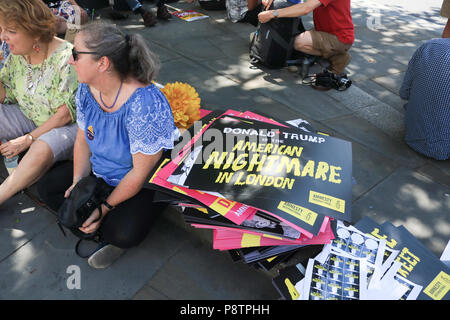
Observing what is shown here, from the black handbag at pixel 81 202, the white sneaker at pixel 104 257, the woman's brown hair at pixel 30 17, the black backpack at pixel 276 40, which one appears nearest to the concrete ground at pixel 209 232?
the white sneaker at pixel 104 257

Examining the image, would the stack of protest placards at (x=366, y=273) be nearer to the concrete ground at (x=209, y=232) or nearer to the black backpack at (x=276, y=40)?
the concrete ground at (x=209, y=232)

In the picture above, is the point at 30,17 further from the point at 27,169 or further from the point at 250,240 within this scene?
the point at 250,240

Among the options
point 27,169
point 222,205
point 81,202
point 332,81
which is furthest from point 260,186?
point 332,81

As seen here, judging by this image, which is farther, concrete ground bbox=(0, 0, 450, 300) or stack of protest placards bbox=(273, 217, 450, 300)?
concrete ground bbox=(0, 0, 450, 300)

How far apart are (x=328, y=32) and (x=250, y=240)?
322 centimetres

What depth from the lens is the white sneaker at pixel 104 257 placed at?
1966 mm

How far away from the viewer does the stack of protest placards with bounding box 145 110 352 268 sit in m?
1.51

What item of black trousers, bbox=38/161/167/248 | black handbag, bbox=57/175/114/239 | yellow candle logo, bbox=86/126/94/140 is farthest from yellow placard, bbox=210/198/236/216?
yellow candle logo, bbox=86/126/94/140

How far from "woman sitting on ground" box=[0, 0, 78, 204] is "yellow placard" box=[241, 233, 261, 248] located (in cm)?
144

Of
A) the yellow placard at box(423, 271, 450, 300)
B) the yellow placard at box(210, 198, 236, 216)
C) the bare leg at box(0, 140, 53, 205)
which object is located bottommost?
the yellow placard at box(423, 271, 450, 300)

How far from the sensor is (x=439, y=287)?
154 centimetres

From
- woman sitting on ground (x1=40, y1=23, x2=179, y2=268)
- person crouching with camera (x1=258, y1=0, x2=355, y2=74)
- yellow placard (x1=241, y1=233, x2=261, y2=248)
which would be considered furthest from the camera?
person crouching with camera (x1=258, y1=0, x2=355, y2=74)

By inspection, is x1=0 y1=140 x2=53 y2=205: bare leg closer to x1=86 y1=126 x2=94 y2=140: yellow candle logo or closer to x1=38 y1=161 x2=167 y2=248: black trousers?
x1=86 y1=126 x2=94 y2=140: yellow candle logo

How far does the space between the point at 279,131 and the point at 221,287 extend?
93 cm
